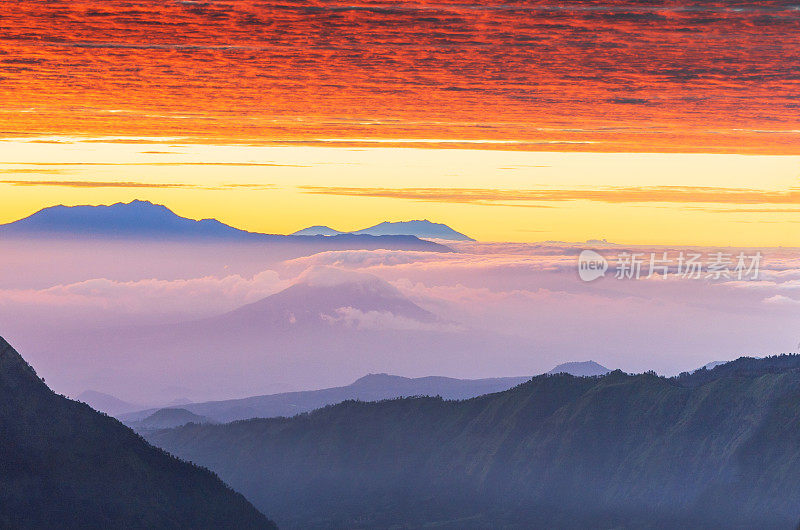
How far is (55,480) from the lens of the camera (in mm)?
180875

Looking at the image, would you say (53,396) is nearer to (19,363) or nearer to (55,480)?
(19,363)

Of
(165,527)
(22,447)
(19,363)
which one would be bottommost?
(165,527)

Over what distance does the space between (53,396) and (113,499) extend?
2285 centimetres

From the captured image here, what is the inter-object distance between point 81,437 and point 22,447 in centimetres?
1500

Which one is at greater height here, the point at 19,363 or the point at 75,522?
the point at 19,363

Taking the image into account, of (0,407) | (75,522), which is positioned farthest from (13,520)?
(0,407)

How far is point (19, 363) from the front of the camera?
194625 mm

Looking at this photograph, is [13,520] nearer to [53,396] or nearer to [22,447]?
[22,447]

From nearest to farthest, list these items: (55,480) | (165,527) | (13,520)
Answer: (13,520)
(55,480)
(165,527)

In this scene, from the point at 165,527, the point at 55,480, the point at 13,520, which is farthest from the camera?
the point at 165,527

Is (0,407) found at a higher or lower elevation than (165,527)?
higher

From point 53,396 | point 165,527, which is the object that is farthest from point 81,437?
point 165,527

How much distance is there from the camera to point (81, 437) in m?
195

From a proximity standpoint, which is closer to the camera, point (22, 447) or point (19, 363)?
point (22, 447)
